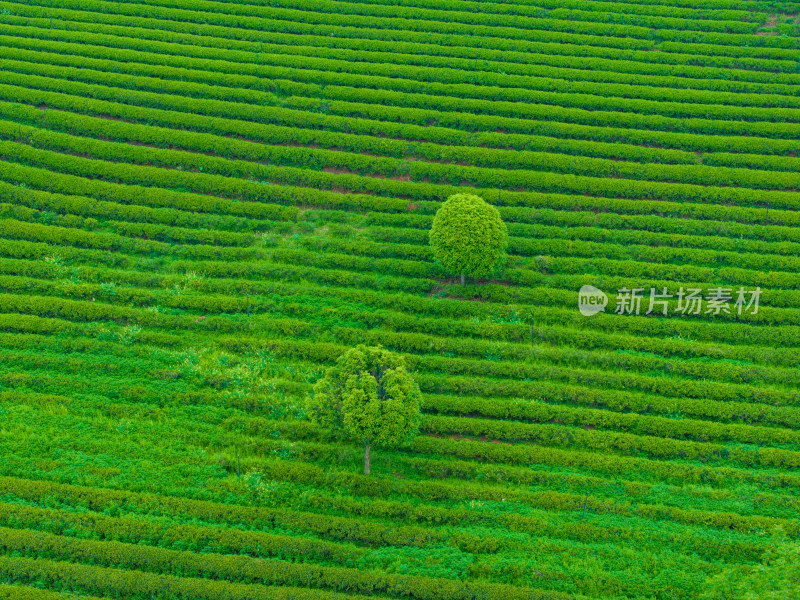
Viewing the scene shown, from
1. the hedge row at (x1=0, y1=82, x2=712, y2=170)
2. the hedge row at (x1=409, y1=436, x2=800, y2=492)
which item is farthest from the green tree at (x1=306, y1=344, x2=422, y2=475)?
the hedge row at (x1=0, y1=82, x2=712, y2=170)

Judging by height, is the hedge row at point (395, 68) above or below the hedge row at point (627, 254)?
above

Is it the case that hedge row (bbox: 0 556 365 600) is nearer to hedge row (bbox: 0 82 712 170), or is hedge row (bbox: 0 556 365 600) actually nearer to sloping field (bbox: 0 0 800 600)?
sloping field (bbox: 0 0 800 600)

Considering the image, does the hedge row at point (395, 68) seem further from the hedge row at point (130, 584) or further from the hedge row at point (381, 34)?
the hedge row at point (130, 584)

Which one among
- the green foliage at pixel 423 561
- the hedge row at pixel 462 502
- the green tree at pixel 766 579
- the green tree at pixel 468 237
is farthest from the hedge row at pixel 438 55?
the green foliage at pixel 423 561

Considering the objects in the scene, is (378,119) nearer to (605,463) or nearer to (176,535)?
(605,463)

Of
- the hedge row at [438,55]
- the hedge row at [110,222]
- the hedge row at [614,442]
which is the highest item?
the hedge row at [438,55]

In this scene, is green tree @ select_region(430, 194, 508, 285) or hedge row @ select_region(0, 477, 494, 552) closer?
hedge row @ select_region(0, 477, 494, 552)
